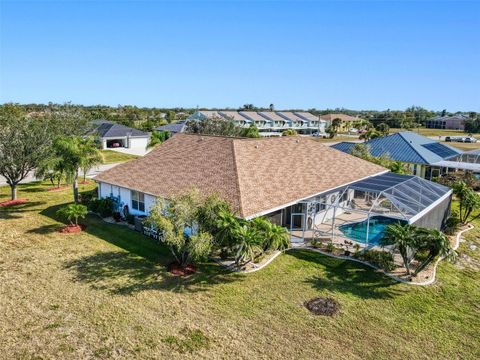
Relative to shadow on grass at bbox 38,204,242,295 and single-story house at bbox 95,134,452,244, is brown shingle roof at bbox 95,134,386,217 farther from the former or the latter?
shadow on grass at bbox 38,204,242,295

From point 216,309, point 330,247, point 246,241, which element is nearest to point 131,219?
point 246,241

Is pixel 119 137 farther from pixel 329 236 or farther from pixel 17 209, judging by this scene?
pixel 329 236

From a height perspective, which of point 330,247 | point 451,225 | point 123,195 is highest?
point 123,195

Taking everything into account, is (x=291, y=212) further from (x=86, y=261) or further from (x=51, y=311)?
(x=51, y=311)

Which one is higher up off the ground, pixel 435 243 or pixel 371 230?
pixel 435 243

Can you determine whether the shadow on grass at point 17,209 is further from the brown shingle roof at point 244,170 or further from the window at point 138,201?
the window at point 138,201

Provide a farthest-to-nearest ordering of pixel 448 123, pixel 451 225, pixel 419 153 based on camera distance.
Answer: pixel 448 123 < pixel 419 153 < pixel 451 225

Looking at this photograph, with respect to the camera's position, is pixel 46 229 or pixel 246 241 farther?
pixel 46 229
